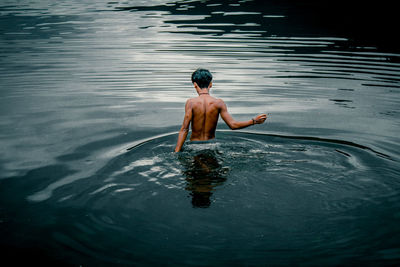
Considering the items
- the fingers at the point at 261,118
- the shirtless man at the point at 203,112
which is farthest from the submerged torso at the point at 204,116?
the fingers at the point at 261,118

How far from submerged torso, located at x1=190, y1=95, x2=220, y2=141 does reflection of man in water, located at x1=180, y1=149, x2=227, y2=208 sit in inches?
18.5

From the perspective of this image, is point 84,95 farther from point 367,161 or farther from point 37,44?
point 37,44

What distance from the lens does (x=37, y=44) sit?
1959cm

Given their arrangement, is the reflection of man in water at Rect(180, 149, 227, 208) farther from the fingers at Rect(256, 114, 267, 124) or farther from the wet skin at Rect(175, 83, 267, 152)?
the fingers at Rect(256, 114, 267, 124)

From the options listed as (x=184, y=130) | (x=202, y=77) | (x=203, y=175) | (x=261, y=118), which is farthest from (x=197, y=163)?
(x=202, y=77)

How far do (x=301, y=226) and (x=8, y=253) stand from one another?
2921 millimetres

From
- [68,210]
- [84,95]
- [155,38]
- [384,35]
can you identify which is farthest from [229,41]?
[68,210]

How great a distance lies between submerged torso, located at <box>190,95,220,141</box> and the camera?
266 inches

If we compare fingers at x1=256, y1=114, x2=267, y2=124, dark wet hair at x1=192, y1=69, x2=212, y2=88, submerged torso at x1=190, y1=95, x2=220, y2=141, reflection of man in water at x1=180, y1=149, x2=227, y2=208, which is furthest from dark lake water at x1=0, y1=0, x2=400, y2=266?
dark wet hair at x1=192, y1=69, x2=212, y2=88

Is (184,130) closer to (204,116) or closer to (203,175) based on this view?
(204,116)

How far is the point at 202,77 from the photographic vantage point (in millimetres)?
6754

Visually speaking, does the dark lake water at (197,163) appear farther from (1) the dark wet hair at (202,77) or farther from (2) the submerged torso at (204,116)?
(1) the dark wet hair at (202,77)

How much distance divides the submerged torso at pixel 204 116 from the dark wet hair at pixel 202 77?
0.65ft

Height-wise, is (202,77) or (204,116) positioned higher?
(202,77)
